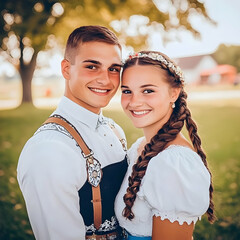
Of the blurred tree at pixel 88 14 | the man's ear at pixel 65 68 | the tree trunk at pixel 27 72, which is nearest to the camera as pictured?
the man's ear at pixel 65 68

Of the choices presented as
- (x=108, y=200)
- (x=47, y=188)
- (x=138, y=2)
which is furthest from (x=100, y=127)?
(x=138, y=2)

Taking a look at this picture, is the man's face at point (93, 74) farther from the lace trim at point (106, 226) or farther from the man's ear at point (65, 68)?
the lace trim at point (106, 226)

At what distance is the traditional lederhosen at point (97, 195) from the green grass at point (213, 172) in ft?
6.03

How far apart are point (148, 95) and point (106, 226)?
1.13 m

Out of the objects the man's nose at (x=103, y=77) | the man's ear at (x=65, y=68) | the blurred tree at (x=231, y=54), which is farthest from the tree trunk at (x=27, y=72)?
the blurred tree at (x=231, y=54)

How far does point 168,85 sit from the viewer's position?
88.4 inches

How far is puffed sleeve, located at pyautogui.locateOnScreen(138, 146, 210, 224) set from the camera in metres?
1.78

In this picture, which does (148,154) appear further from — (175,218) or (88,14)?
(88,14)

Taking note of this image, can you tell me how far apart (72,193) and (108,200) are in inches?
15.0

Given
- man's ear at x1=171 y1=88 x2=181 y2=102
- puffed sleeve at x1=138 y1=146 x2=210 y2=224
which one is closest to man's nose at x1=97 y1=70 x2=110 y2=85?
man's ear at x1=171 y1=88 x2=181 y2=102

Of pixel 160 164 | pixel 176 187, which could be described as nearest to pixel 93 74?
pixel 160 164

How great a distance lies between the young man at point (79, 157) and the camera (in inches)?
72.3

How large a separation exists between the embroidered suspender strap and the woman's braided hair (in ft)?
0.68

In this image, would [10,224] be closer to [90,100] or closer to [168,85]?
[90,100]
